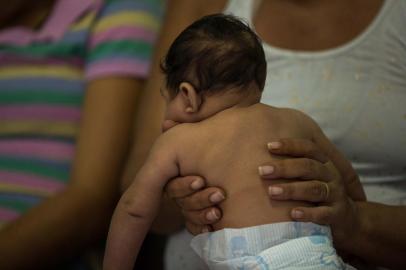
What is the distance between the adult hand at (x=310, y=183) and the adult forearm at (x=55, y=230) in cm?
41

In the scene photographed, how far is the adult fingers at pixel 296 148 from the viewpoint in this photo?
2.05ft

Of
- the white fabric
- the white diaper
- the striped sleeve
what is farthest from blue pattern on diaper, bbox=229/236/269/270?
the striped sleeve

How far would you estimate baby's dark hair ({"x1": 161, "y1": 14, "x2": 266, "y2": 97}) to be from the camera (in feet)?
1.97

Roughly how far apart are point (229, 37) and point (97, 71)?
50cm

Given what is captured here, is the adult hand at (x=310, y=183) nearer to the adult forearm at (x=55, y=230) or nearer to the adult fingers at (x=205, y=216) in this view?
the adult fingers at (x=205, y=216)

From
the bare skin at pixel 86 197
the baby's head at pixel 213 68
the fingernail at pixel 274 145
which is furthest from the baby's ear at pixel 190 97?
the bare skin at pixel 86 197

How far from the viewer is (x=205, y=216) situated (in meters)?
0.64

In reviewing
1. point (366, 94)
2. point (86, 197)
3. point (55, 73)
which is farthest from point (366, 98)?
point (55, 73)

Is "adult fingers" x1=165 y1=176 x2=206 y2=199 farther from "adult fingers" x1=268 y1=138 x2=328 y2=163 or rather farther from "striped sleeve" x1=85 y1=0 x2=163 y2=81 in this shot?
"striped sleeve" x1=85 y1=0 x2=163 y2=81

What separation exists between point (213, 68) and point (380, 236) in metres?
0.39

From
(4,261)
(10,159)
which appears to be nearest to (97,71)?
(10,159)

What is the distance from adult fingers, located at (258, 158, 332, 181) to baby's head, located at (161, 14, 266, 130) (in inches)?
3.8

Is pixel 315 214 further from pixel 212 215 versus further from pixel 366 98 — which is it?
pixel 366 98

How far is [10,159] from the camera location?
109 cm
